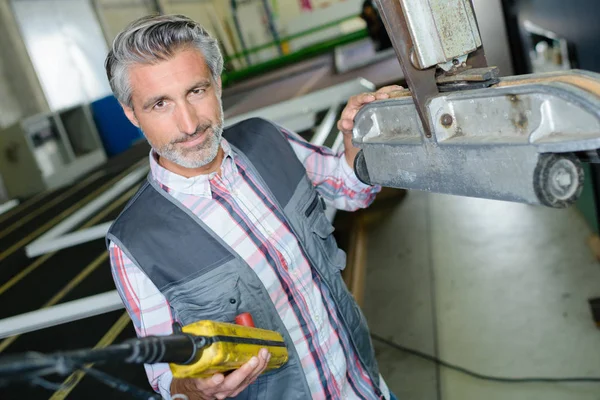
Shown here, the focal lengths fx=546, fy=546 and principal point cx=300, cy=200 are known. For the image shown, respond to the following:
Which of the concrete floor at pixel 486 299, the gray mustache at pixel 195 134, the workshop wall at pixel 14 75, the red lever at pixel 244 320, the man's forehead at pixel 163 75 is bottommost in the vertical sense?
the concrete floor at pixel 486 299

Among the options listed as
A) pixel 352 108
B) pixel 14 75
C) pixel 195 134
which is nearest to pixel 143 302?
pixel 195 134

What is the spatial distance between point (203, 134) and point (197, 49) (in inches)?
7.4

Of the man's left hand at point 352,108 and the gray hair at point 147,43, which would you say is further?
the gray hair at point 147,43

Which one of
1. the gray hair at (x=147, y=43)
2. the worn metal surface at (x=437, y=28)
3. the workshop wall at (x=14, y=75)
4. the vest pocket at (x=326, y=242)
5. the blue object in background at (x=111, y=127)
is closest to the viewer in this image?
the worn metal surface at (x=437, y=28)

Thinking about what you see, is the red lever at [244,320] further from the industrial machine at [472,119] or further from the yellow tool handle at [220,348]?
the industrial machine at [472,119]

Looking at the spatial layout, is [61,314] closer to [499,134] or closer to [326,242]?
[326,242]

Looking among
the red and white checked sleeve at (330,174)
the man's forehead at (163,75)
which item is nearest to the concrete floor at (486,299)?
the red and white checked sleeve at (330,174)

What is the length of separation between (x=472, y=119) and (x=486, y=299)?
9.36ft

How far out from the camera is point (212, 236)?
114 cm

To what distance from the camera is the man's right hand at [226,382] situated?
893 millimetres

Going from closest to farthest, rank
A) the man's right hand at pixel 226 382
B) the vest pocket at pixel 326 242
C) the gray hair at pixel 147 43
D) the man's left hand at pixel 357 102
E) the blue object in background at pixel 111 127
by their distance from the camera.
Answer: the man's right hand at pixel 226 382
the man's left hand at pixel 357 102
the gray hair at pixel 147 43
the vest pocket at pixel 326 242
the blue object in background at pixel 111 127

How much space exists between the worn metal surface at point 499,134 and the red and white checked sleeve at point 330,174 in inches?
21.7

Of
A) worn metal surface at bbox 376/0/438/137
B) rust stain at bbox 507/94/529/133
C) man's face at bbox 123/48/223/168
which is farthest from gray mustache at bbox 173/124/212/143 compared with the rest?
rust stain at bbox 507/94/529/133

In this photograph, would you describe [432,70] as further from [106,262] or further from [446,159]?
[106,262]
